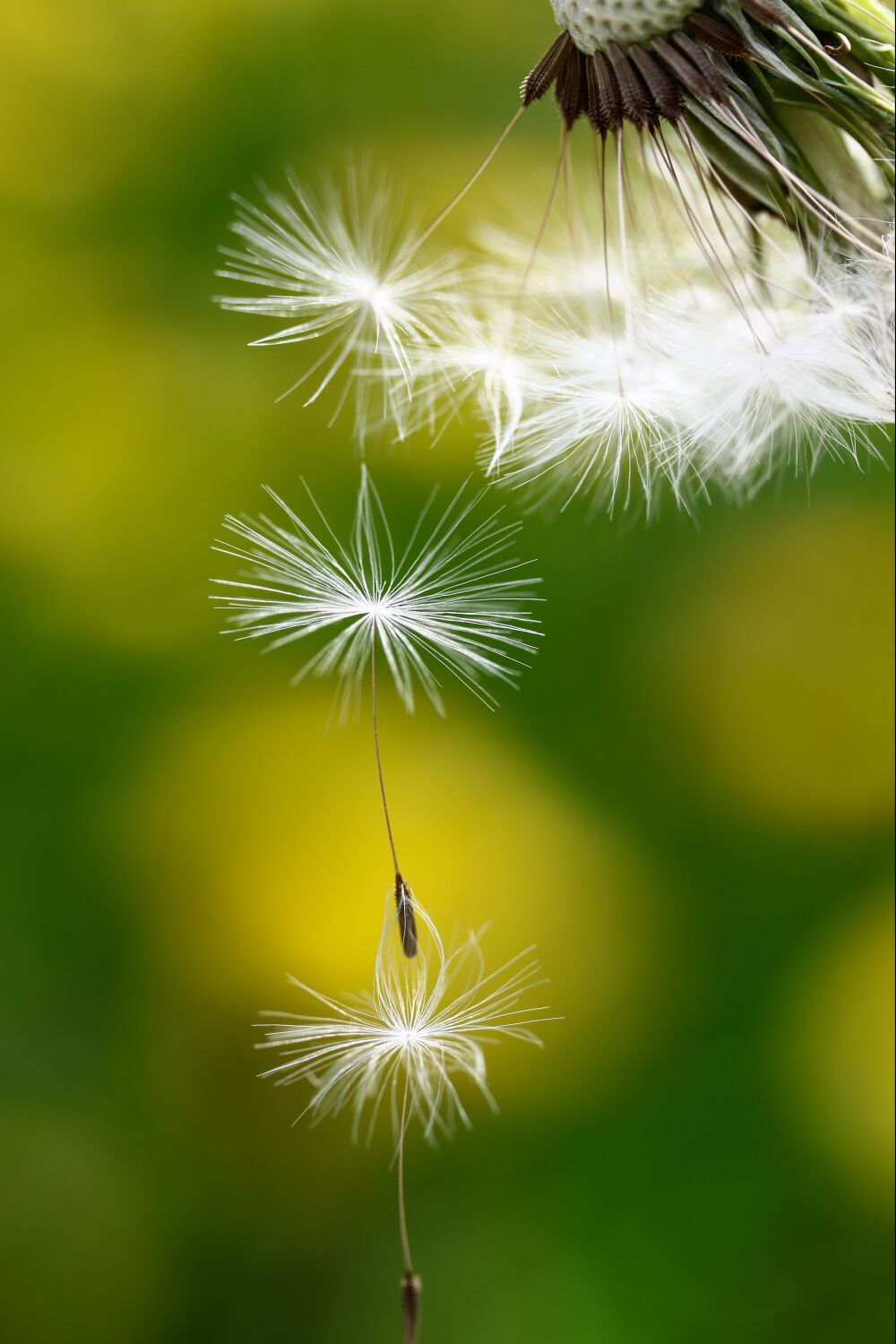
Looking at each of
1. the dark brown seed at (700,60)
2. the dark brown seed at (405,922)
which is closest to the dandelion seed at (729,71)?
the dark brown seed at (700,60)

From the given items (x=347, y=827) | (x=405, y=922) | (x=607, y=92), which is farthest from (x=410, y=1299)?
(x=347, y=827)

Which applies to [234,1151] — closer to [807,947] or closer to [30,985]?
[30,985]

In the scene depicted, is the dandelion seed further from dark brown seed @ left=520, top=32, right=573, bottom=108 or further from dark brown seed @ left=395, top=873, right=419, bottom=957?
dark brown seed @ left=395, top=873, right=419, bottom=957

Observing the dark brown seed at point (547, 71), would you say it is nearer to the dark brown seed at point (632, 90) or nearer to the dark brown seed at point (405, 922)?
the dark brown seed at point (632, 90)

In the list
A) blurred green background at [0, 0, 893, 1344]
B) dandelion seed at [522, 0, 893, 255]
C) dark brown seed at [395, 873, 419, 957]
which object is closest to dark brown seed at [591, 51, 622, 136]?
dandelion seed at [522, 0, 893, 255]

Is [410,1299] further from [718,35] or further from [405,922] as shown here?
[718,35]

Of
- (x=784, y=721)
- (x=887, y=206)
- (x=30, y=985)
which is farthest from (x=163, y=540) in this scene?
(x=887, y=206)

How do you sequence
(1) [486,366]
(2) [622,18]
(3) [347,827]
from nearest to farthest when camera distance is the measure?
1. (2) [622,18]
2. (1) [486,366]
3. (3) [347,827]
